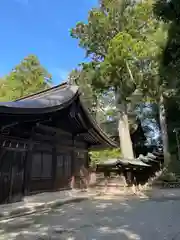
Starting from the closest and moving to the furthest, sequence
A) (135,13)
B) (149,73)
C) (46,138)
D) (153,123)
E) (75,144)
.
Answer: (46,138) < (75,144) < (149,73) < (135,13) < (153,123)

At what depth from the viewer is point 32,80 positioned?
26672 millimetres

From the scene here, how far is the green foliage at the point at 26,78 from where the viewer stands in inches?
1023

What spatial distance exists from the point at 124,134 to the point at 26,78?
12.7m

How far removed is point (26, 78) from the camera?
2642cm

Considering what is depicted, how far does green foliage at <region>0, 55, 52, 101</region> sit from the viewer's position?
25997mm

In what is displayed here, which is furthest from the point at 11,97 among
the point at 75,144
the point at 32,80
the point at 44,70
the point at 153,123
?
the point at 153,123

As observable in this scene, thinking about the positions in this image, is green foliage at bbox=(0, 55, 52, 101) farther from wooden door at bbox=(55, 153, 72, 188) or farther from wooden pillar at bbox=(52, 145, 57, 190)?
wooden pillar at bbox=(52, 145, 57, 190)

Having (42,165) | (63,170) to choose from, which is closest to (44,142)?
(42,165)

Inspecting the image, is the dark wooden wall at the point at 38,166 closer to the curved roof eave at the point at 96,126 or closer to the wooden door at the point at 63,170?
the wooden door at the point at 63,170

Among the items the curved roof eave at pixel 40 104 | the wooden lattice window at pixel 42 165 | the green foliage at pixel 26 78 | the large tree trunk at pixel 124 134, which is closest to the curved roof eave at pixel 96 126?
the curved roof eave at pixel 40 104

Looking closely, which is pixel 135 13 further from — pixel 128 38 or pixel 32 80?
pixel 32 80

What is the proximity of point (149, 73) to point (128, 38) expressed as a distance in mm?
3451

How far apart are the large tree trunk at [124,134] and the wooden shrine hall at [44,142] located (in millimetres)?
7959

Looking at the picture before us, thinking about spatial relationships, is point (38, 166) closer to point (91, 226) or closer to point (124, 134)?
point (91, 226)
